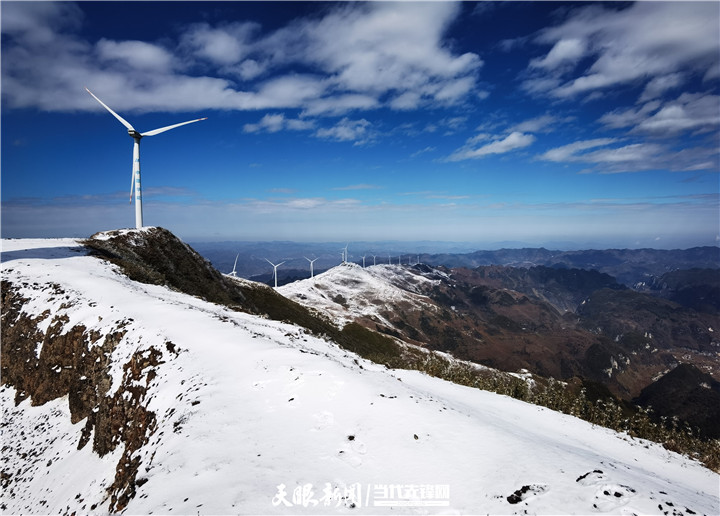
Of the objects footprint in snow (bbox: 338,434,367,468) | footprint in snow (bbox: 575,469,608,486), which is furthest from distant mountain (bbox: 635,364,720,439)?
footprint in snow (bbox: 338,434,367,468)

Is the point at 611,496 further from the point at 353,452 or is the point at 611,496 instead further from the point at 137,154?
the point at 137,154

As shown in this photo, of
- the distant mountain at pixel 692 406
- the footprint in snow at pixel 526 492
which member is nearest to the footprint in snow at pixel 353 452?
the footprint in snow at pixel 526 492

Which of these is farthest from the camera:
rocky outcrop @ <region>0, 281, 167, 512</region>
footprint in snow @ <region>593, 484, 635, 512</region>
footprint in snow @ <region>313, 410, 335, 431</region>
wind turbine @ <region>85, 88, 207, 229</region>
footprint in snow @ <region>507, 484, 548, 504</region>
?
wind turbine @ <region>85, 88, 207, 229</region>

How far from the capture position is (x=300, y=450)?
32.7 feet

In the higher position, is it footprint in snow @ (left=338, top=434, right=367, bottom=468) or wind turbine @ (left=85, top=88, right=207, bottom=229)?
wind turbine @ (left=85, top=88, right=207, bottom=229)

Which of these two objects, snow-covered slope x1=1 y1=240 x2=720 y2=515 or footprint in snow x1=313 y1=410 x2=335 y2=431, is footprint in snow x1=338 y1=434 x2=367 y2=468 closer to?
snow-covered slope x1=1 y1=240 x2=720 y2=515

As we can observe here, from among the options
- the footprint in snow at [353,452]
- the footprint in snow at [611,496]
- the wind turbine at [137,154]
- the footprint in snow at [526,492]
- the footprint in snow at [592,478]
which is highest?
the wind turbine at [137,154]

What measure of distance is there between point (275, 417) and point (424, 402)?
19.8ft

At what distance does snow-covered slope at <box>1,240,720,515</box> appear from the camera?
26.6 feet

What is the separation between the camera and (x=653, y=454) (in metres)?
16.5

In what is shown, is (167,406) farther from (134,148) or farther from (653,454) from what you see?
(134,148)

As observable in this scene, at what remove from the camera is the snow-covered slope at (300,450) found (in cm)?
809

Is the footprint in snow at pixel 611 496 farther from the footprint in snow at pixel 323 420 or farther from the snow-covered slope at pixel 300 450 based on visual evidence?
the footprint in snow at pixel 323 420

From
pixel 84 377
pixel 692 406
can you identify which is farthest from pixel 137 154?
pixel 692 406
